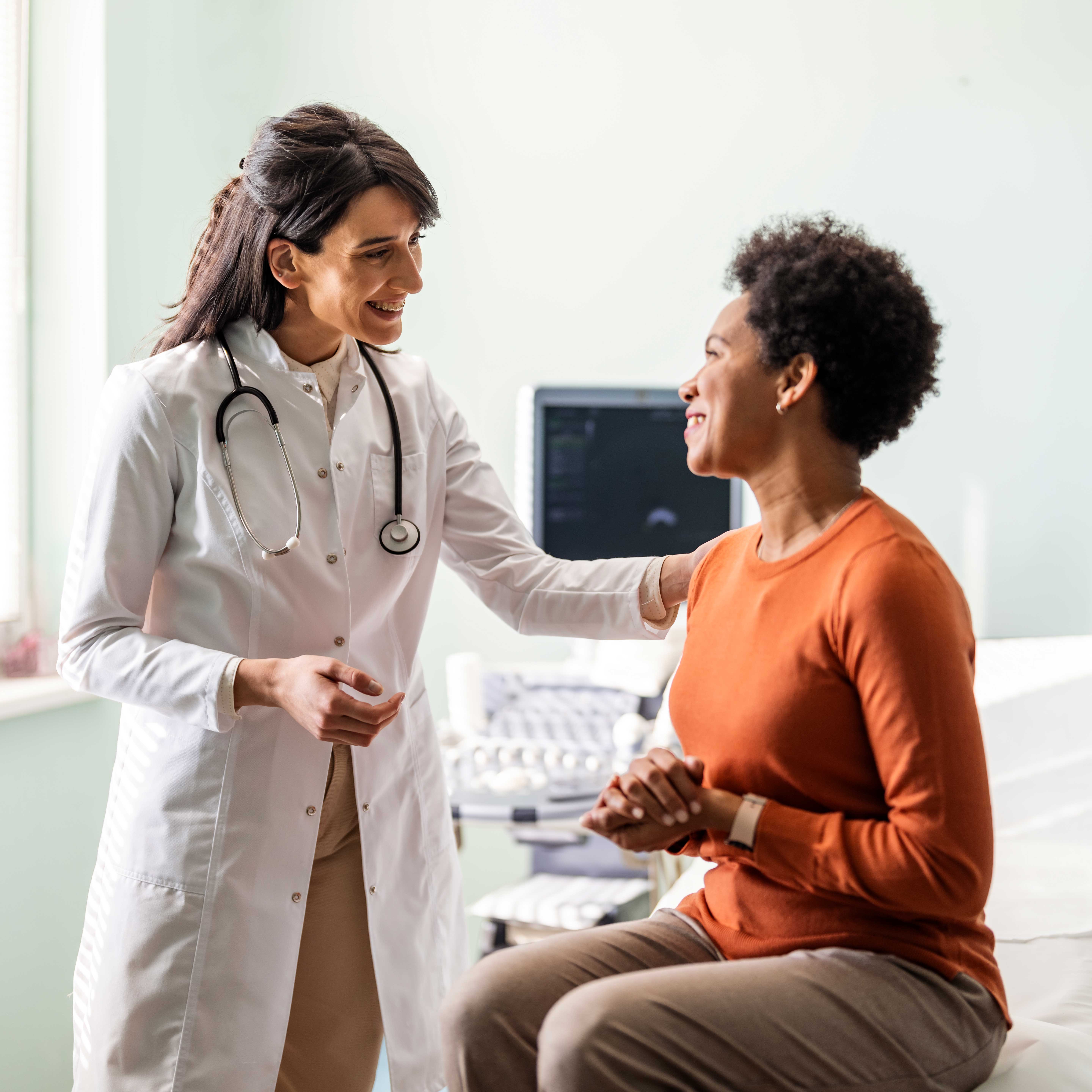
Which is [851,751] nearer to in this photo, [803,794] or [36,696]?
[803,794]

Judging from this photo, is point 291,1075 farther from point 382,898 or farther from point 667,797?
point 667,797

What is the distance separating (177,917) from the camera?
120 centimetres

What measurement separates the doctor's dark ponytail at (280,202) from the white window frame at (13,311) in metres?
0.96

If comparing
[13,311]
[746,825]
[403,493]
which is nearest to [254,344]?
[403,493]

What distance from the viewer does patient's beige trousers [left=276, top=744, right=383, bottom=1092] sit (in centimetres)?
130

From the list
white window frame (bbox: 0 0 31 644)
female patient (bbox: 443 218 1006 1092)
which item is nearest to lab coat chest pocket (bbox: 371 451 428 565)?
female patient (bbox: 443 218 1006 1092)

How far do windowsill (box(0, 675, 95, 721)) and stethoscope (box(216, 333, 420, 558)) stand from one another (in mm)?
968

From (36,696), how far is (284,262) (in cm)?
112

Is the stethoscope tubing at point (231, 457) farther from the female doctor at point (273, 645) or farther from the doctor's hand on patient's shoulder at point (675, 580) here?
the doctor's hand on patient's shoulder at point (675, 580)

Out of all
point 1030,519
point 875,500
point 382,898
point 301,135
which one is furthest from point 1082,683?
point 301,135

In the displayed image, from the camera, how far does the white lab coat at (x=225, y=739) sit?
3.92 ft

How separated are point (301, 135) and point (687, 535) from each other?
136 cm

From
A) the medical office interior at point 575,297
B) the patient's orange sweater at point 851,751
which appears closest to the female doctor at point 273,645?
the patient's orange sweater at point 851,751

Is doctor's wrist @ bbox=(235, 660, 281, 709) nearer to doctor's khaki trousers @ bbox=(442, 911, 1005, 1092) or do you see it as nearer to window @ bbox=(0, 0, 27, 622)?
doctor's khaki trousers @ bbox=(442, 911, 1005, 1092)
